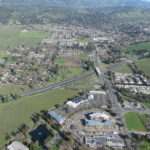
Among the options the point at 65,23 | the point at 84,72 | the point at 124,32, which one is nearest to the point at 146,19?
the point at 124,32

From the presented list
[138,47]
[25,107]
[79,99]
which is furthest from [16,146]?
[138,47]

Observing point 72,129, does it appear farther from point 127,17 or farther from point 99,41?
point 127,17

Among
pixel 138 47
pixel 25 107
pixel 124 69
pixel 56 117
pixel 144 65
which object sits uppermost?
pixel 138 47

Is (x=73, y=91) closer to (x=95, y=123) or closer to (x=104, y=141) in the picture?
(x=95, y=123)

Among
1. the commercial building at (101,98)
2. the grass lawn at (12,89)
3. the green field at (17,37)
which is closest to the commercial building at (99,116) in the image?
the commercial building at (101,98)

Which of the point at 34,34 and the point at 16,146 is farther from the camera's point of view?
the point at 34,34

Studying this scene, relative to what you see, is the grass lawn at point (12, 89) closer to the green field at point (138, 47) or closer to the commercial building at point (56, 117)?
the commercial building at point (56, 117)

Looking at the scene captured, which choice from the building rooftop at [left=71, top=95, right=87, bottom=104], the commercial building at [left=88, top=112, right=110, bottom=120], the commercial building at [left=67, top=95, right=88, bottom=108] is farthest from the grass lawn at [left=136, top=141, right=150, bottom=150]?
the building rooftop at [left=71, top=95, right=87, bottom=104]
